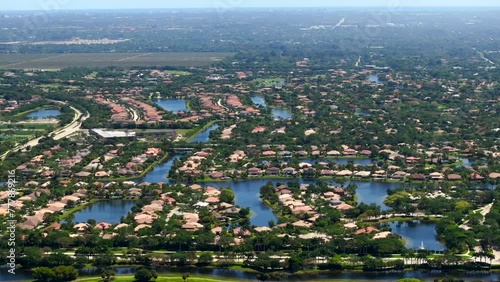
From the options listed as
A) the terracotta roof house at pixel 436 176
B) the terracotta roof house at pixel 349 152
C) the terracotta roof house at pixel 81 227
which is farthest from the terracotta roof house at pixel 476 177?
the terracotta roof house at pixel 81 227

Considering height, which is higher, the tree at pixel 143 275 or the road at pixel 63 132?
the road at pixel 63 132

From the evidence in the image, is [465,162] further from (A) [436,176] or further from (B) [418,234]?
(B) [418,234]

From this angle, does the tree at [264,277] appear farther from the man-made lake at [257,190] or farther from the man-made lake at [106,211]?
the man-made lake at [106,211]

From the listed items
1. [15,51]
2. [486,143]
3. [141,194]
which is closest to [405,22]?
[15,51]

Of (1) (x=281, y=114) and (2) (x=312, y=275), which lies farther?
(1) (x=281, y=114)

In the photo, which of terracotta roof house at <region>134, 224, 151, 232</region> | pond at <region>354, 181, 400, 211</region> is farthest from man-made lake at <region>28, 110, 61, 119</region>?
terracotta roof house at <region>134, 224, 151, 232</region>

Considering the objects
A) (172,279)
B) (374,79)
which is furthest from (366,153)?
(374,79)

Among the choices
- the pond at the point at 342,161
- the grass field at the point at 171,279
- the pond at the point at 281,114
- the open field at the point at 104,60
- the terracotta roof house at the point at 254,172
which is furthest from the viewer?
the open field at the point at 104,60

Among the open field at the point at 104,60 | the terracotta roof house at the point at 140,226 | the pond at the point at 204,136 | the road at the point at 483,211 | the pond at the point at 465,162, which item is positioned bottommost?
the pond at the point at 465,162

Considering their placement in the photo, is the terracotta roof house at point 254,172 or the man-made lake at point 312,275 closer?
the man-made lake at point 312,275
